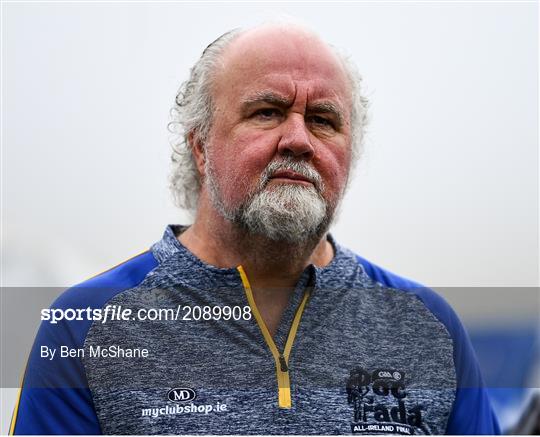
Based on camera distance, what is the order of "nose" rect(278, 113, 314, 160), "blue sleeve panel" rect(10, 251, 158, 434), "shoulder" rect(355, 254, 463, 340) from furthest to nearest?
"shoulder" rect(355, 254, 463, 340) → "nose" rect(278, 113, 314, 160) → "blue sleeve panel" rect(10, 251, 158, 434)

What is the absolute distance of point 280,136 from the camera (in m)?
1.46

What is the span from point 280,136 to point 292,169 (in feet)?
0.25

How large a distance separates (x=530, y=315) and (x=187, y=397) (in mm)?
1114

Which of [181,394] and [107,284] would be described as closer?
[181,394]

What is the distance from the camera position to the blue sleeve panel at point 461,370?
1497 mm

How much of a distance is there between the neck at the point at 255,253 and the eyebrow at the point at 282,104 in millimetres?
262

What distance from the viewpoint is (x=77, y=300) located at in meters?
1.45

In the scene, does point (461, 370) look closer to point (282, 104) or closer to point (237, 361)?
point (237, 361)

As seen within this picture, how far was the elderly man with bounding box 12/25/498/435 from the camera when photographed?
4.45 feet

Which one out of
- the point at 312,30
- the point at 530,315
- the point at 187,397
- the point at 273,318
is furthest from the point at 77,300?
the point at 530,315

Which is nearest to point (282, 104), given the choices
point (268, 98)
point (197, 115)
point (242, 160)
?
point (268, 98)
